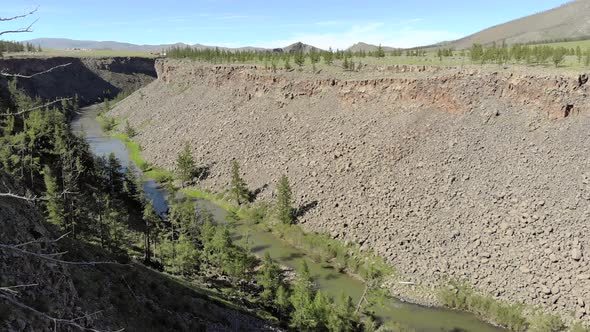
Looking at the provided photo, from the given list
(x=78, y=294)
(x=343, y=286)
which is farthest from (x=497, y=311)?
(x=78, y=294)

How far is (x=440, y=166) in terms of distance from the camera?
56.3m

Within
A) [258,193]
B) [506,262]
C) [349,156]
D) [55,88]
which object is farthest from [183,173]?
[55,88]

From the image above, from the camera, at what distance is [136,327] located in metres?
22.5

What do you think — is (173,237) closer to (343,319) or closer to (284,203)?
(284,203)

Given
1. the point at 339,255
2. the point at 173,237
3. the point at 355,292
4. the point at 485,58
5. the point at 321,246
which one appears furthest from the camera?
the point at 485,58

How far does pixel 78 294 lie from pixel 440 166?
154 feet

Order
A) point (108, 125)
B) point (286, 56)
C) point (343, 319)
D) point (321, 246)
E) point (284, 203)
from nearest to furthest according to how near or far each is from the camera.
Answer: point (343, 319) < point (321, 246) < point (284, 203) < point (286, 56) < point (108, 125)

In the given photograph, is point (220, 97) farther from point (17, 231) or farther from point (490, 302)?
point (17, 231)

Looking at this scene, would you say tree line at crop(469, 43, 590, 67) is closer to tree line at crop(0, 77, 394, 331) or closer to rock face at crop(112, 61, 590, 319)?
rock face at crop(112, 61, 590, 319)

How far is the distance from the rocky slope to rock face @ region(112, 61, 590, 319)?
79.1 ft

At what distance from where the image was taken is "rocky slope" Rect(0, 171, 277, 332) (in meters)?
13.6

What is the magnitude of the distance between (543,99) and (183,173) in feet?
184

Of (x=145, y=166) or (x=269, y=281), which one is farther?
(x=145, y=166)

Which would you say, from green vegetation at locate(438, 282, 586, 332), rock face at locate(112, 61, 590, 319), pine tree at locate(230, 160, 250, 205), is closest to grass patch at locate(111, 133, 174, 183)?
rock face at locate(112, 61, 590, 319)
